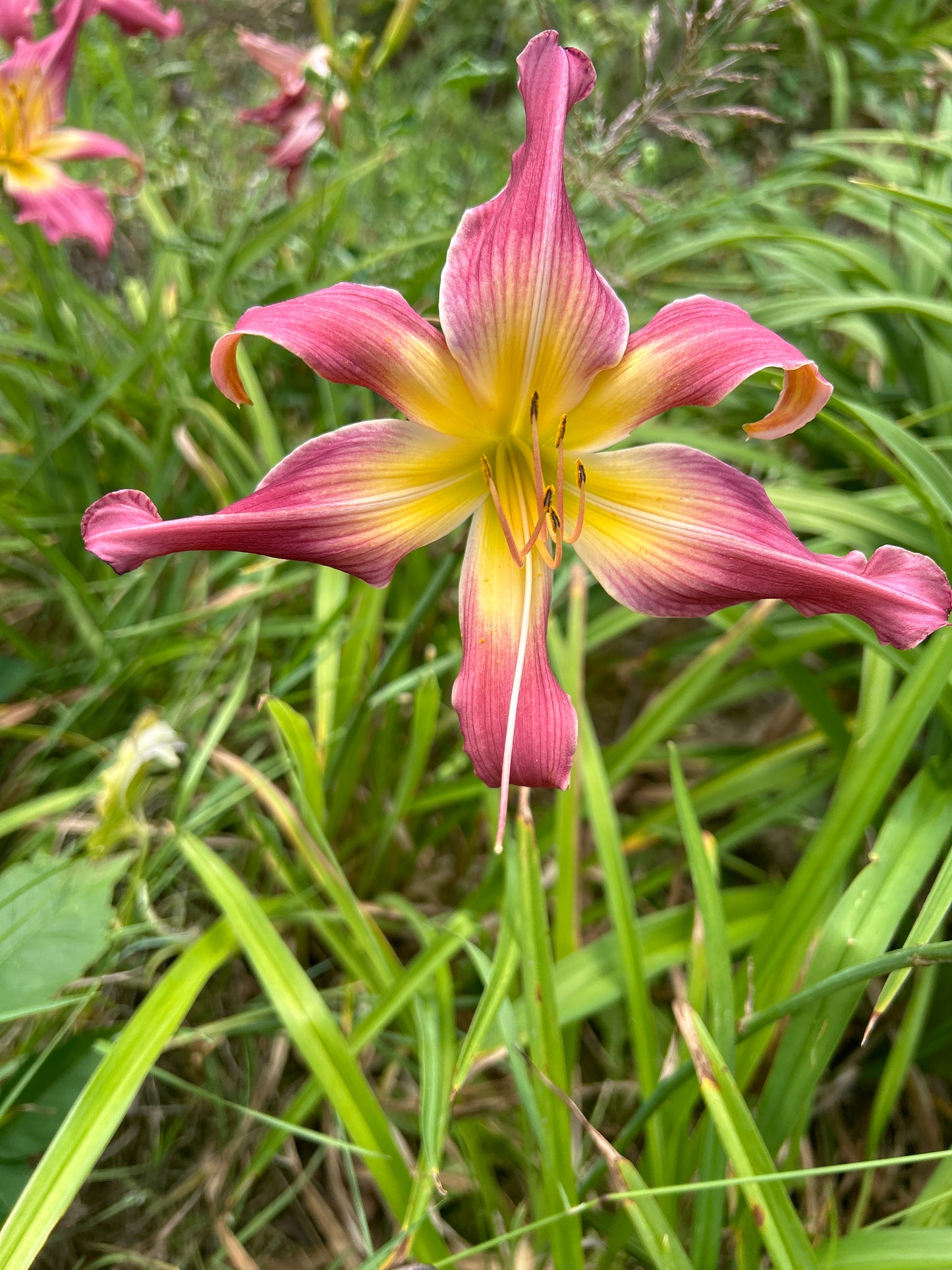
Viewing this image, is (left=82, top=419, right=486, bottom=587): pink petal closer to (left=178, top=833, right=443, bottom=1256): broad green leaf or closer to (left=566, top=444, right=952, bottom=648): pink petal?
(left=566, top=444, right=952, bottom=648): pink petal

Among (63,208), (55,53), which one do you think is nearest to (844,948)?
(63,208)

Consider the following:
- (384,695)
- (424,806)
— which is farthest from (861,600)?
(424,806)

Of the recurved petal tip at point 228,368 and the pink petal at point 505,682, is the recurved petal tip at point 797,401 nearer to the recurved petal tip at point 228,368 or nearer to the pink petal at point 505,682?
the pink petal at point 505,682

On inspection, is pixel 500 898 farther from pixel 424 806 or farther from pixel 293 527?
pixel 293 527

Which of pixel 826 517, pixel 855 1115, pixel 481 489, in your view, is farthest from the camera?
pixel 855 1115

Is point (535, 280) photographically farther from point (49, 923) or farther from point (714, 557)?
point (49, 923)

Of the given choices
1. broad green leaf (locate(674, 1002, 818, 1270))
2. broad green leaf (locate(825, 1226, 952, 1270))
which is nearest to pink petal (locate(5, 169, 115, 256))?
broad green leaf (locate(674, 1002, 818, 1270))

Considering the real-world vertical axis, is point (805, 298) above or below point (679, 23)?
below
